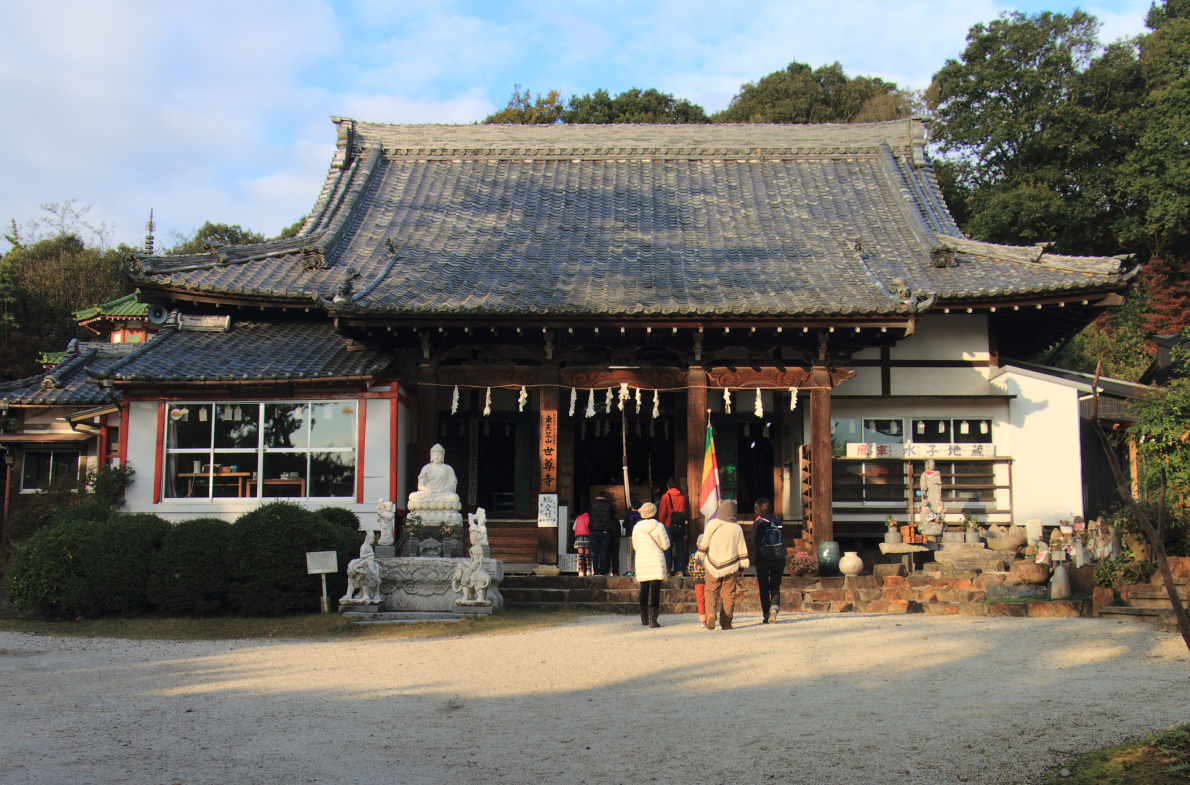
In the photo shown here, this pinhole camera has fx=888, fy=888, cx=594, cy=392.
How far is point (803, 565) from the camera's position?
1346 cm

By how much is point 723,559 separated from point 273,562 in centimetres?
575

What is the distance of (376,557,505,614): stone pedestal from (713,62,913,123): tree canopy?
1169 inches

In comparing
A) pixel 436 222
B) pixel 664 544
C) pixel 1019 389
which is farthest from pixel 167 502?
pixel 1019 389

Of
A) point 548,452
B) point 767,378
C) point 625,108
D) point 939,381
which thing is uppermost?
point 625,108

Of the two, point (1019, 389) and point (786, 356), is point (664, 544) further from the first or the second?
point (1019, 389)

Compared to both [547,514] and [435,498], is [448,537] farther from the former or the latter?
[547,514]

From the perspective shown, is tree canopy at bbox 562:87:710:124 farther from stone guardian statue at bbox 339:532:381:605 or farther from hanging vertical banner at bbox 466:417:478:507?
stone guardian statue at bbox 339:532:381:605

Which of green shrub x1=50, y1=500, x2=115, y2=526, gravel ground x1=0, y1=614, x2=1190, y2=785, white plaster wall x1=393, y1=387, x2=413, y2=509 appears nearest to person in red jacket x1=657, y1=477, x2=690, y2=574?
gravel ground x1=0, y1=614, x2=1190, y2=785

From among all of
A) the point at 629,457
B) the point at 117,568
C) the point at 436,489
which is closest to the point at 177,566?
the point at 117,568

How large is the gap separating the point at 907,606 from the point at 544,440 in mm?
6029

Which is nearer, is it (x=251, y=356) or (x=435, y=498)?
(x=435, y=498)

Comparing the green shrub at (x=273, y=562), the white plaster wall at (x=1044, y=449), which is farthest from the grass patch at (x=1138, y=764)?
the white plaster wall at (x=1044, y=449)

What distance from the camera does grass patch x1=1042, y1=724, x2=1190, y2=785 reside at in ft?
15.0

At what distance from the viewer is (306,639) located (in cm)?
1033
